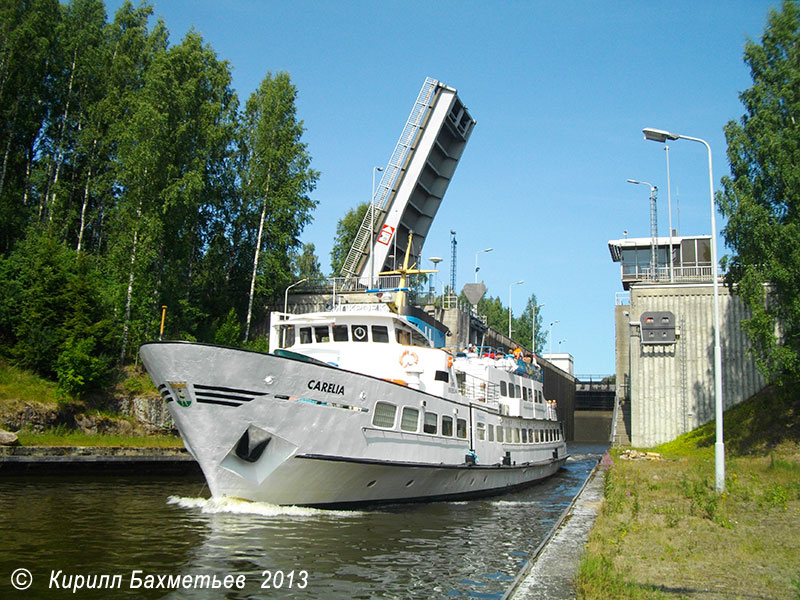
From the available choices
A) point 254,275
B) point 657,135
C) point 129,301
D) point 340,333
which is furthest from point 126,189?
point 657,135

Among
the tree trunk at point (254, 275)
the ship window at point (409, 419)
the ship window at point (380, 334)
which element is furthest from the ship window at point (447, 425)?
the tree trunk at point (254, 275)

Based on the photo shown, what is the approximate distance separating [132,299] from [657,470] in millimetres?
26153

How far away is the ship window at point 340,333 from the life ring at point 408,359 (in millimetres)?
1915

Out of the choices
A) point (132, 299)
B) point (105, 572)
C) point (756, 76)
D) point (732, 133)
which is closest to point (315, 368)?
point (105, 572)

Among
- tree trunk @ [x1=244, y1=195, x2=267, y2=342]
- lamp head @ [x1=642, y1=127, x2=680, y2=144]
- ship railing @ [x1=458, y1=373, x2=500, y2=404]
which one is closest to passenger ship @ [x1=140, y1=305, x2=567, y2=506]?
ship railing @ [x1=458, y1=373, x2=500, y2=404]

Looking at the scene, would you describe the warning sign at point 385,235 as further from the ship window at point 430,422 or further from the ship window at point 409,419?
the ship window at point 409,419

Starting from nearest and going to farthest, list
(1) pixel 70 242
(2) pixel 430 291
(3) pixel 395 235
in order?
(3) pixel 395 235
(1) pixel 70 242
(2) pixel 430 291

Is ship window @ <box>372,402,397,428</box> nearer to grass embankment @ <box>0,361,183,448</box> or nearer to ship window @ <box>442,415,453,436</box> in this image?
ship window @ <box>442,415,453,436</box>

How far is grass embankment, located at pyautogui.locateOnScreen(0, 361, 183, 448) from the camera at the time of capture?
25.2 meters

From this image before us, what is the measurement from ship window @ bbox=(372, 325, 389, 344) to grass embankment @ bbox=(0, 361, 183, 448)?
13.2 m

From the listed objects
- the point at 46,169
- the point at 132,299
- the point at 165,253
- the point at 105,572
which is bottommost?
the point at 105,572

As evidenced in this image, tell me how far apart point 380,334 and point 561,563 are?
12.2 metres

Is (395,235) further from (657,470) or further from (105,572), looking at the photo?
(105,572)

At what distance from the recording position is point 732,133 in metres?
30.1
